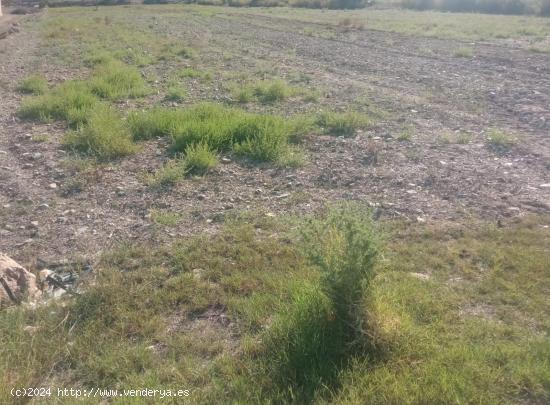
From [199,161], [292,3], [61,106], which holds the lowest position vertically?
[199,161]

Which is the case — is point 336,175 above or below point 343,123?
below

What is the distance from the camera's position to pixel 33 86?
9.64 m

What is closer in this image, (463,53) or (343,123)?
(343,123)

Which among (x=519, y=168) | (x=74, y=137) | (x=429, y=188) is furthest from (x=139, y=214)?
(x=519, y=168)

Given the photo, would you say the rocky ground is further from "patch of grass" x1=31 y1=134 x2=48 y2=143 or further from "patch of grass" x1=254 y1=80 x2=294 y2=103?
"patch of grass" x1=254 y1=80 x2=294 y2=103

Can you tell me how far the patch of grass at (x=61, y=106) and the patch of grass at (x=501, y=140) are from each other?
5.94 metres

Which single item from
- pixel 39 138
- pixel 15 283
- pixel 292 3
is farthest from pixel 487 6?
pixel 15 283

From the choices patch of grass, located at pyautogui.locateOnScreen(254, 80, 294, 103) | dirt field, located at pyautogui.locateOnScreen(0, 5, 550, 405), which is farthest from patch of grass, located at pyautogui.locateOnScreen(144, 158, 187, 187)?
patch of grass, located at pyautogui.locateOnScreen(254, 80, 294, 103)

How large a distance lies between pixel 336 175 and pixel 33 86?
22.5 feet

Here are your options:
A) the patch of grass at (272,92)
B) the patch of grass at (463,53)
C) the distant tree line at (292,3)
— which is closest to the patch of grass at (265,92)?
the patch of grass at (272,92)

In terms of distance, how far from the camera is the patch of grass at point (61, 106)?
7848 millimetres

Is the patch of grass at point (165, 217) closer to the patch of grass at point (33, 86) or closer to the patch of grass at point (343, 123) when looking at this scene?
the patch of grass at point (343, 123)

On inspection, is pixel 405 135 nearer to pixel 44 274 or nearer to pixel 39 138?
pixel 44 274

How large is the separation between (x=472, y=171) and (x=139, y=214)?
376cm
